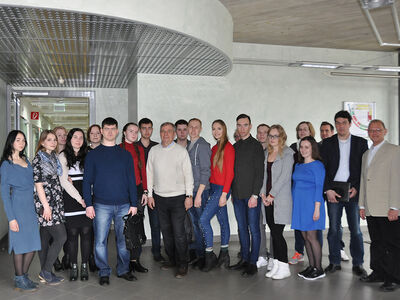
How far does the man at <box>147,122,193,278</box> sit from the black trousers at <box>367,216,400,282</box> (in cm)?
203

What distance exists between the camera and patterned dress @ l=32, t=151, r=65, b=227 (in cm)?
424

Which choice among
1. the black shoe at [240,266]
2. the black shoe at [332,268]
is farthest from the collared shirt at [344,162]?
the black shoe at [240,266]

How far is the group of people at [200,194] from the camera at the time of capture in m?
4.20

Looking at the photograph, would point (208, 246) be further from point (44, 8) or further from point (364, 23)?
point (364, 23)

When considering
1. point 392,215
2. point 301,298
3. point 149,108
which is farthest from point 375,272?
point 149,108

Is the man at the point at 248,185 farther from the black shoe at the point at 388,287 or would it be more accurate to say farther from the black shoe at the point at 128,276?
the black shoe at the point at 388,287

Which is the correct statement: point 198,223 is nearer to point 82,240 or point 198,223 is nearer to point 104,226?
point 104,226

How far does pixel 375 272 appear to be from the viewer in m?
4.43

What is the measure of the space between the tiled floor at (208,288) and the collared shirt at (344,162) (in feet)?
3.73

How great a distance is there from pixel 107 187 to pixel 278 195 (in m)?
1.86

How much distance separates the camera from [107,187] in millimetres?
4266

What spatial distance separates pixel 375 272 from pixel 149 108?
3962 mm

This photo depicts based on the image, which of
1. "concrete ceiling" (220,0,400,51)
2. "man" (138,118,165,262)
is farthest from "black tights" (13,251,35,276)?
"concrete ceiling" (220,0,400,51)

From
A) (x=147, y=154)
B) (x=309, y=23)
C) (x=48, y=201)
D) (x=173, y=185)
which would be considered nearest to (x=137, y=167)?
(x=147, y=154)
